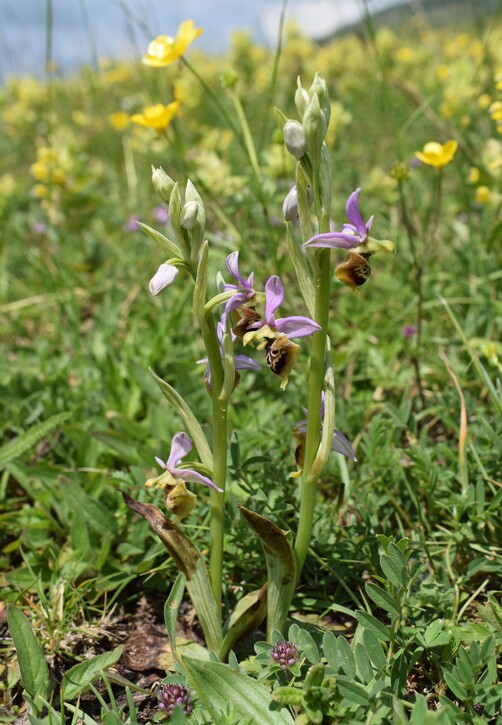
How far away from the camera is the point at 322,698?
46.0 inches

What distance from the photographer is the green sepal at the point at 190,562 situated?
132 centimetres

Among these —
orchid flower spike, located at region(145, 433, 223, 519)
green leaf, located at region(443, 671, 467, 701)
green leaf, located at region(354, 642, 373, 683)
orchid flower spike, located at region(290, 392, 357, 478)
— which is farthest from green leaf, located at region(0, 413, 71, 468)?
green leaf, located at region(443, 671, 467, 701)

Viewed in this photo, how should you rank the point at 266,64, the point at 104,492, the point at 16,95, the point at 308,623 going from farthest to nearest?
the point at 266,64, the point at 16,95, the point at 104,492, the point at 308,623

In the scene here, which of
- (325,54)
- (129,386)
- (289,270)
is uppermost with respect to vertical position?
(325,54)

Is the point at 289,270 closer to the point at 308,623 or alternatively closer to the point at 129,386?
the point at 129,386

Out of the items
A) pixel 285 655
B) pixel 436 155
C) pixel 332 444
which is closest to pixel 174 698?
pixel 285 655

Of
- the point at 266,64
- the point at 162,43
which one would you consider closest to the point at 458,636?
the point at 162,43

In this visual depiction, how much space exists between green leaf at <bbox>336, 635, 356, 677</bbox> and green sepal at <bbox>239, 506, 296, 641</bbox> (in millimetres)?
168

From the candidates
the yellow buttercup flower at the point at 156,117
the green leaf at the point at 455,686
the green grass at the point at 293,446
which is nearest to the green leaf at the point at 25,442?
the green grass at the point at 293,446

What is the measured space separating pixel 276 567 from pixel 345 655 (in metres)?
0.22

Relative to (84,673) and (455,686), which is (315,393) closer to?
(455,686)

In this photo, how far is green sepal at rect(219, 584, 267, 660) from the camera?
1414mm

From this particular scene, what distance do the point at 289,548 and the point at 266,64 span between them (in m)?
8.24

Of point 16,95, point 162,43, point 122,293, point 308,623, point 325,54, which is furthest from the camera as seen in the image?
point 325,54
